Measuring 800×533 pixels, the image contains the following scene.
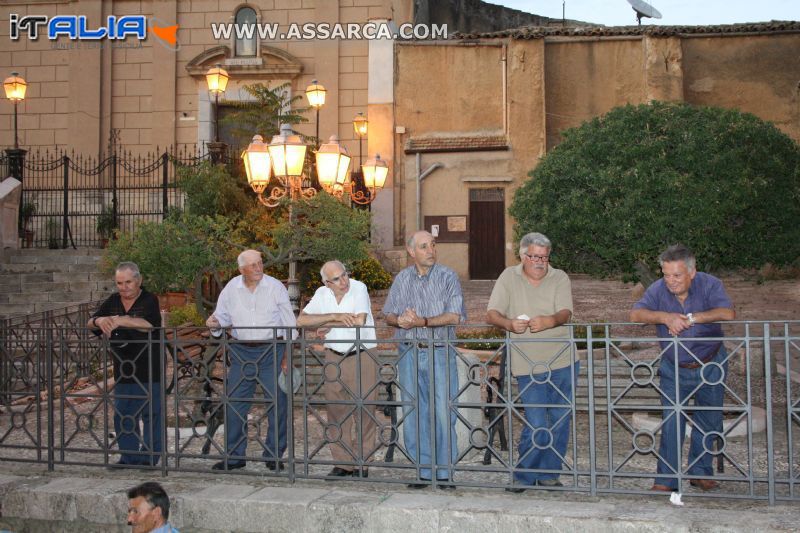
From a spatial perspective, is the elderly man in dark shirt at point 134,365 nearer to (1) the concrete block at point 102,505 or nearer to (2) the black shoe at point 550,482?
(1) the concrete block at point 102,505

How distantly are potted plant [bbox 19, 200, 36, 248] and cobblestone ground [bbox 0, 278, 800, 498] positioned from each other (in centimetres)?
1082

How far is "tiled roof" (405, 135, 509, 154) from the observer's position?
21.3 m

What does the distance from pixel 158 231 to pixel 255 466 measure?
9.94 ft

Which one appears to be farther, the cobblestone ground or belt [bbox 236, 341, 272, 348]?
belt [bbox 236, 341, 272, 348]

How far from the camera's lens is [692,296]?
5.66 metres

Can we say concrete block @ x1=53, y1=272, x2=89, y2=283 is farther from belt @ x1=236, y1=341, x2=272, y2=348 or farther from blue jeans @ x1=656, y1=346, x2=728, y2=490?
blue jeans @ x1=656, y1=346, x2=728, y2=490

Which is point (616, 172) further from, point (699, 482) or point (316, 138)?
point (316, 138)

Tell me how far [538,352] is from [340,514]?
1574 millimetres

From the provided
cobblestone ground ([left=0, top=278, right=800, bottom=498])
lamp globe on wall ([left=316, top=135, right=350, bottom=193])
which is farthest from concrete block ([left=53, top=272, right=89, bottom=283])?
lamp globe on wall ([left=316, top=135, right=350, bottom=193])

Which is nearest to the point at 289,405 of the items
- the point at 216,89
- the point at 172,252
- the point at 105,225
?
the point at 172,252

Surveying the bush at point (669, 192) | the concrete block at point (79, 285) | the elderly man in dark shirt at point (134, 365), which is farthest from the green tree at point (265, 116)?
the elderly man in dark shirt at point (134, 365)

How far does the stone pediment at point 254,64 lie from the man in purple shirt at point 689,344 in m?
18.0

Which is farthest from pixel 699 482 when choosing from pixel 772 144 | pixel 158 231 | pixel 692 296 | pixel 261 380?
pixel 158 231

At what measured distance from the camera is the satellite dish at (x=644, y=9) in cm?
2384
